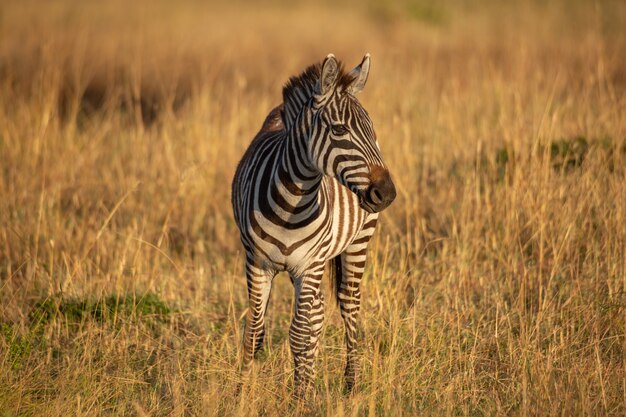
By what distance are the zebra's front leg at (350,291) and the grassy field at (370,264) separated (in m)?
0.11

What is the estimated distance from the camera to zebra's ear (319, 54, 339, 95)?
3.90 metres

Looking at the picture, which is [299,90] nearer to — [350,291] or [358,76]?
[358,76]

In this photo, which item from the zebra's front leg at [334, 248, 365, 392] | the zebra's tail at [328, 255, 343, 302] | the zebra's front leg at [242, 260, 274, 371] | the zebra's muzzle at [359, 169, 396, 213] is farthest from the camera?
the zebra's tail at [328, 255, 343, 302]

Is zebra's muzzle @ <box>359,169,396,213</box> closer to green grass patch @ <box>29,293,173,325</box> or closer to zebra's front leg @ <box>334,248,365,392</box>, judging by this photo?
zebra's front leg @ <box>334,248,365,392</box>

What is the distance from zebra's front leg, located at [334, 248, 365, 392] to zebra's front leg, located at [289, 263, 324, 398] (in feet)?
1.83

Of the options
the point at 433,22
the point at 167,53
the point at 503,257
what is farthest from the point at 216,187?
the point at 433,22

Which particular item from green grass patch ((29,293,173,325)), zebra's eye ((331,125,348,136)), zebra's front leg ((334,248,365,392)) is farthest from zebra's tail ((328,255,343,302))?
zebra's eye ((331,125,348,136))

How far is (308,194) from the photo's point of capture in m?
4.27

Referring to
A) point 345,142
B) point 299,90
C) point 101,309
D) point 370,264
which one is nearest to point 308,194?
point 345,142

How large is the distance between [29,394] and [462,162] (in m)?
4.98

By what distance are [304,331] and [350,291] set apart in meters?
0.73

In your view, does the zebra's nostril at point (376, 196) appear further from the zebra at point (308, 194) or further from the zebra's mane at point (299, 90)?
the zebra's mane at point (299, 90)

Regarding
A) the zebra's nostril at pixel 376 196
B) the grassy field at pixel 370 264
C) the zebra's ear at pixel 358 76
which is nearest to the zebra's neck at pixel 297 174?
the zebra's ear at pixel 358 76

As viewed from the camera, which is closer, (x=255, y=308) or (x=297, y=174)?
(x=297, y=174)
